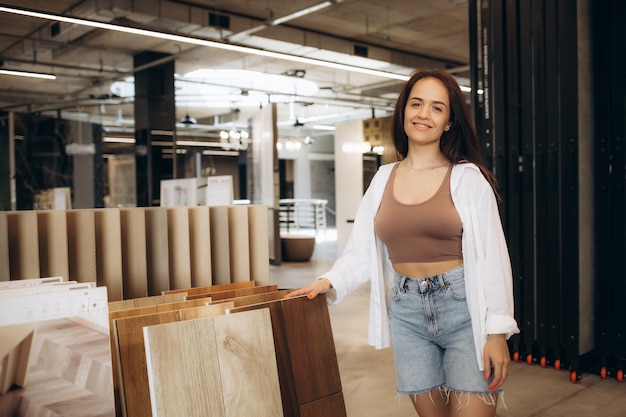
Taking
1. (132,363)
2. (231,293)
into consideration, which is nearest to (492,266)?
(231,293)

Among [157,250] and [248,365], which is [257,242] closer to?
[157,250]

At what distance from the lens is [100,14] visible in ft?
24.0

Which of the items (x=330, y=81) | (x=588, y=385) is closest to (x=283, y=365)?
(x=588, y=385)

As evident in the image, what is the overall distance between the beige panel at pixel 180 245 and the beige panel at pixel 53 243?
44cm

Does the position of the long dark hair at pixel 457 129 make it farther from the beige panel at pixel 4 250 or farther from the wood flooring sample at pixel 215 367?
the beige panel at pixel 4 250

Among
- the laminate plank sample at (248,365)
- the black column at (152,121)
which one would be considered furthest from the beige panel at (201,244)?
the black column at (152,121)

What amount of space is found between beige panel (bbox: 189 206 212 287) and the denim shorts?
3.12ft

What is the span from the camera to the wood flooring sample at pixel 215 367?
1356mm

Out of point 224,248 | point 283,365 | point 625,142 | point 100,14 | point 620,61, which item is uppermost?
point 100,14

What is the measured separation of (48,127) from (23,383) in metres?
12.6

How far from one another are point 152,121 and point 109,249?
26.1 ft

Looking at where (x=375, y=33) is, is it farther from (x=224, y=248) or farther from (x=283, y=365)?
(x=283, y=365)

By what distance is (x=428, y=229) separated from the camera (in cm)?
162

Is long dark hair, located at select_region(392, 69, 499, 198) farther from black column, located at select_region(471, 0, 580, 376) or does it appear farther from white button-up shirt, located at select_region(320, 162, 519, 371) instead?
black column, located at select_region(471, 0, 580, 376)
